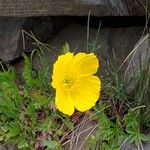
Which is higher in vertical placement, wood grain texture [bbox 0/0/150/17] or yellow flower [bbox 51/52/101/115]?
wood grain texture [bbox 0/0/150/17]

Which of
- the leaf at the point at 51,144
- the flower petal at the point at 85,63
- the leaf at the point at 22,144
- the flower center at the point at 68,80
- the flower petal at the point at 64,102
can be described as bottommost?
the leaf at the point at 22,144

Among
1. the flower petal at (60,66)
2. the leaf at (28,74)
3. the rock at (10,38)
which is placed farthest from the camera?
the rock at (10,38)

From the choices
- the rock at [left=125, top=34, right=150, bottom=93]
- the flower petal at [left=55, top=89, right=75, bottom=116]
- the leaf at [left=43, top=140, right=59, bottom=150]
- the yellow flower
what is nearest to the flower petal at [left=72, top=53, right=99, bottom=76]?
the yellow flower

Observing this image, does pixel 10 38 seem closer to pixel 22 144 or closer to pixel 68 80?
pixel 22 144

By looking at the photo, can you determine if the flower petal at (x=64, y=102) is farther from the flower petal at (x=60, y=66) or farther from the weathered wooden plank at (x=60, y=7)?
the weathered wooden plank at (x=60, y=7)

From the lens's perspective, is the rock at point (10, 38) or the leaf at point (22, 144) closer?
the leaf at point (22, 144)

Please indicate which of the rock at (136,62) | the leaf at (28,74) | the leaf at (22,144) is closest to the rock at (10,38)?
the leaf at (28,74)

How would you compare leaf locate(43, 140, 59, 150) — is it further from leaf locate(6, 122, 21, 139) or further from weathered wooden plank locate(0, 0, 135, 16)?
weathered wooden plank locate(0, 0, 135, 16)

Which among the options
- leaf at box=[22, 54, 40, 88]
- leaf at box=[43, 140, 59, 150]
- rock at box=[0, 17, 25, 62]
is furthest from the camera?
rock at box=[0, 17, 25, 62]
